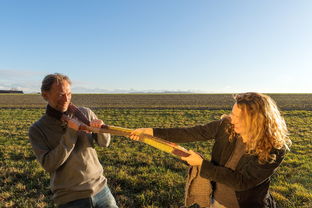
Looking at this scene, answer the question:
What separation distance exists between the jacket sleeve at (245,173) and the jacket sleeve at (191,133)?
2.04 ft

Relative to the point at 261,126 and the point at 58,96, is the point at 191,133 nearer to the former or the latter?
the point at 261,126

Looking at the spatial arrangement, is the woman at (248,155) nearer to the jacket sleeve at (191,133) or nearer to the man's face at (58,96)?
the jacket sleeve at (191,133)

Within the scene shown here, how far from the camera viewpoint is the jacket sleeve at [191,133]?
304 centimetres

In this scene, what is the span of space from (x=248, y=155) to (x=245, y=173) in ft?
0.67

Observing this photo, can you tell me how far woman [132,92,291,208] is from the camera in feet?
7.68

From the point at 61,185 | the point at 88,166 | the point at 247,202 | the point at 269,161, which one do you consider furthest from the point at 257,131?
the point at 61,185

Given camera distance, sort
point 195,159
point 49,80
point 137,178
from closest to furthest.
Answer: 1. point 195,159
2. point 49,80
3. point 137,178

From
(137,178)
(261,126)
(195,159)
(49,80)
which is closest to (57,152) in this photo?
(49,80)

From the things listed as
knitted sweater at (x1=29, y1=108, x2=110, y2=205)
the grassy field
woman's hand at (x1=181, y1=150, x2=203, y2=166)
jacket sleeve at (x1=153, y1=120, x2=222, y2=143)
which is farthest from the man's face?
the grassy field

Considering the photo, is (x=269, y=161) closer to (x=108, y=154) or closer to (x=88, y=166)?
(x=88, y=166)

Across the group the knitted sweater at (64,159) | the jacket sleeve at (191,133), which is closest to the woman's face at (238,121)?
the jacket sleeve at (191,133)

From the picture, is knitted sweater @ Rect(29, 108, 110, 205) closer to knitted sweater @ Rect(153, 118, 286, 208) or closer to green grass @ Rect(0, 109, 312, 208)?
knitted sweater @ Rect(153, 118, 286, 208)

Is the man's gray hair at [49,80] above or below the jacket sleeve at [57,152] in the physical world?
above

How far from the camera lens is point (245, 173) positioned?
7.69 ft
